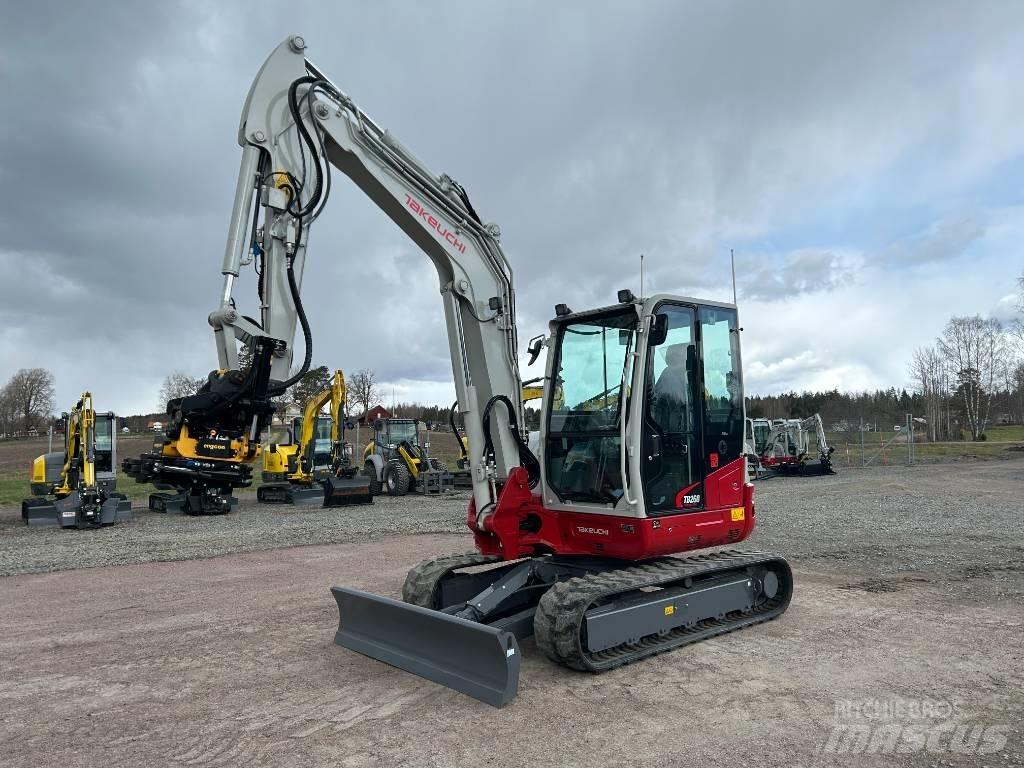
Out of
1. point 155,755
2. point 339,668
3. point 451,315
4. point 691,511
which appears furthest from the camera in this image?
point 451,315

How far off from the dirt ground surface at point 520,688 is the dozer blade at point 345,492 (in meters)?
10.3

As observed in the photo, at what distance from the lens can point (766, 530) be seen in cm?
1291

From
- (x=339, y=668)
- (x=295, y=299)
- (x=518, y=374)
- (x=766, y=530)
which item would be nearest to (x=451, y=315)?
(x=518, y=374)

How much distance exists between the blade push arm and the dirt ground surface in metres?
2.23

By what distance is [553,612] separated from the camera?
5340 millimetres

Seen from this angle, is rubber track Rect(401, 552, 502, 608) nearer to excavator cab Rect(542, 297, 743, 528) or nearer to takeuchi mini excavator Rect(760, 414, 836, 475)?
excavator cab Rect(542, 297, 743, 528)

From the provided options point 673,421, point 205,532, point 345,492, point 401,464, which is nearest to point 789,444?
point 401,464

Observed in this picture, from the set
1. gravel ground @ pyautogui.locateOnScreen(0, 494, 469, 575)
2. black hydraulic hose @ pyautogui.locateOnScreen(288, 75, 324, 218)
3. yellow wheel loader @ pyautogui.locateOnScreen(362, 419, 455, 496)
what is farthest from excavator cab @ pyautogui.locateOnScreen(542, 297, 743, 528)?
yellow wheel loader @ pyautogui.locateOnScreen(362, 419, 455, 496)

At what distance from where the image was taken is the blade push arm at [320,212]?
639 centimetres

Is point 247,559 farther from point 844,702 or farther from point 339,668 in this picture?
point 844,702

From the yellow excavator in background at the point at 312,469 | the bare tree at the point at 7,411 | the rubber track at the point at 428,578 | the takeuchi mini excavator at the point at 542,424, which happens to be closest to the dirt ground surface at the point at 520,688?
the takeuchi mini excavator at the point at 542,424

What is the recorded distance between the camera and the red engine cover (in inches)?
237

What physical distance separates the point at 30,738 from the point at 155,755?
886 mm

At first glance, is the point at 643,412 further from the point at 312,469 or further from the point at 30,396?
the point at 30,396
